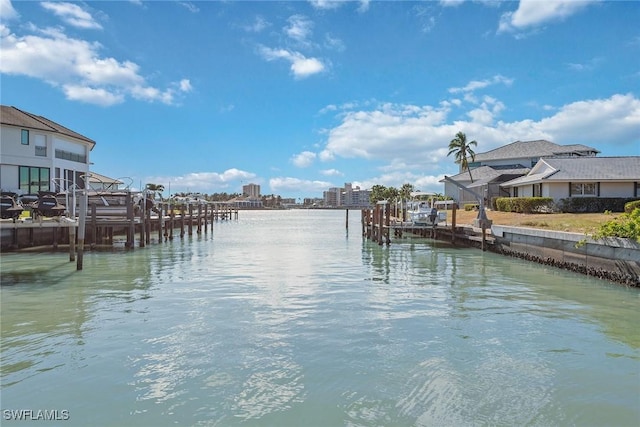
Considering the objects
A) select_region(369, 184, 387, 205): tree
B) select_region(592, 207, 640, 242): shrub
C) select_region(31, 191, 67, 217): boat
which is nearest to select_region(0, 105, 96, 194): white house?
select_region(31, 191, 67, 217): boat

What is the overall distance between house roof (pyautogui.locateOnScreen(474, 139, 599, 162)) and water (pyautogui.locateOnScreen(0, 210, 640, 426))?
181ft

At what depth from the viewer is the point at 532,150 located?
71812mm

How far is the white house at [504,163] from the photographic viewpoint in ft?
192

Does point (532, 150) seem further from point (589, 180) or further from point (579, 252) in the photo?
point (579, 252)

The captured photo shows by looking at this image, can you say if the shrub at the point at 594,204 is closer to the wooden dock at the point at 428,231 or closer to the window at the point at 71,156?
the wooden dock at the point at 428,231

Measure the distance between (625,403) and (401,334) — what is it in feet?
15.1

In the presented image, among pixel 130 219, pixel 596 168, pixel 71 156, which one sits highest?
pixel 71 156

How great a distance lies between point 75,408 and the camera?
7.23 metres

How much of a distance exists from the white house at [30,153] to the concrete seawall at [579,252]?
32.3 metres

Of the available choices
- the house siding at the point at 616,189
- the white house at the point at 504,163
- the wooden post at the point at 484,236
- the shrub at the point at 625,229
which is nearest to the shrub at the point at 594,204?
the house siding at the point at 616,189

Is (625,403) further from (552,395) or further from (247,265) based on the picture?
(247,265)

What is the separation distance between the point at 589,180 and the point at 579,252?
934 inches

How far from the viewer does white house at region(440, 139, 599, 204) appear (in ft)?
192

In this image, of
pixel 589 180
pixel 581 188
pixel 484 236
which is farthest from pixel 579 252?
pixel 581 188
